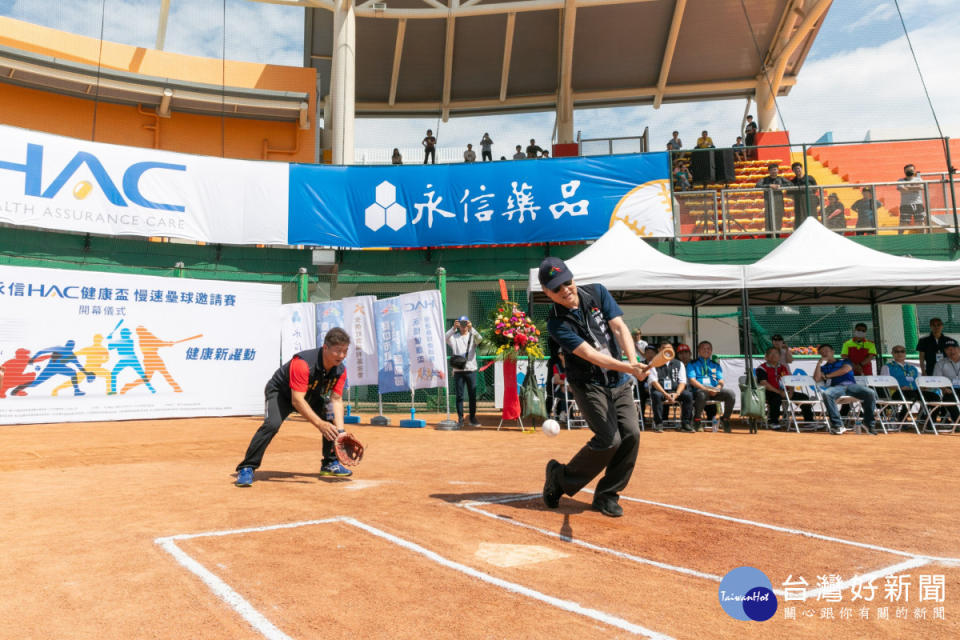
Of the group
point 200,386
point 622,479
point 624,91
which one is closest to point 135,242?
point 200,386

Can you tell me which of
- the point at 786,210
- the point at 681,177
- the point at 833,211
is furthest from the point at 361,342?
the point at 833,211

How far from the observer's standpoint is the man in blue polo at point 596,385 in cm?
448

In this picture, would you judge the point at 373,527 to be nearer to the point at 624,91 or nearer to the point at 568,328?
the point at 568,328

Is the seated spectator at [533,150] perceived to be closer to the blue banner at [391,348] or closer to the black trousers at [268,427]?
the blue banner at [391,348]

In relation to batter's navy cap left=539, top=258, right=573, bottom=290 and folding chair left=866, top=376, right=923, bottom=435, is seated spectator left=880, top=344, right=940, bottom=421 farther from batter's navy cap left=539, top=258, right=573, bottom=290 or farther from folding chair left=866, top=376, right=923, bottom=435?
batter's navy cap left=539, top=258, right=573, bottom=290

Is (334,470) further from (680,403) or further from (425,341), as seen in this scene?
(680,403)

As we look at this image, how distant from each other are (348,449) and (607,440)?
2483 millimetres

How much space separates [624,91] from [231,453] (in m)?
24.9

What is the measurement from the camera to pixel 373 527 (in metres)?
4.14

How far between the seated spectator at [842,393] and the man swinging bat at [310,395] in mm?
8446

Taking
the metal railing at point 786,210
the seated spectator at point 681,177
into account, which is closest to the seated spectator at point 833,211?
the metal railing at point 786,210

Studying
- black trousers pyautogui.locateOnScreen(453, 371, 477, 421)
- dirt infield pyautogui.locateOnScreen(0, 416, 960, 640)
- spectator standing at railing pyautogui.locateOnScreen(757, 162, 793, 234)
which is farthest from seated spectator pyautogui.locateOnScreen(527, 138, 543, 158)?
dirt infield pyautogui.locateOnScreen(0, 416, 960, 640)

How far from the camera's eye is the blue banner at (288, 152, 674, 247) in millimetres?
15711

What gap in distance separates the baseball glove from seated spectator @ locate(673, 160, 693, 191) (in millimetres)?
12483
